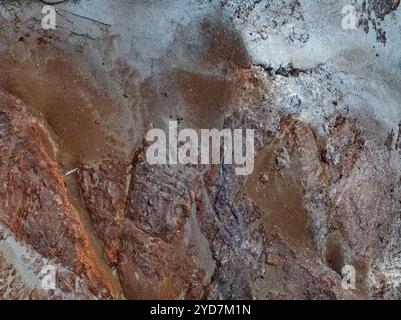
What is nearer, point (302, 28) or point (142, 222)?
point (142, 222)

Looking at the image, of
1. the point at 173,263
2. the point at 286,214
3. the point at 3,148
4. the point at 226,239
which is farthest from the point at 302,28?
the point at 3,148

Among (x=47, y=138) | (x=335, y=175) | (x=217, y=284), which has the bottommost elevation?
(x=217, y=284)

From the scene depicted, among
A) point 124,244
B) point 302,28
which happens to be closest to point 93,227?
point 124,244

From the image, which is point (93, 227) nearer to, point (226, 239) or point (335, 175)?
point (226, 239)

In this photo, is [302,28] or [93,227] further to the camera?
[302,28]

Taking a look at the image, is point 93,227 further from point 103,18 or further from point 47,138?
point 103,18

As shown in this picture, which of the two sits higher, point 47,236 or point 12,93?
point 12,93

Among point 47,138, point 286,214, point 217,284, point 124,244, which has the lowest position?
point 217,284
